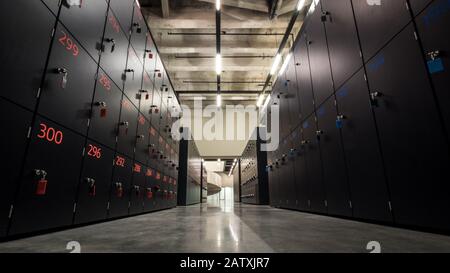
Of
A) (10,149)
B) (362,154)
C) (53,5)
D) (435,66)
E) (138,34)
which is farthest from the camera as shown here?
(138,34)

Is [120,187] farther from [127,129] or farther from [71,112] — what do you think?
[71,112]

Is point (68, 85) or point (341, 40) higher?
point (341, 40)

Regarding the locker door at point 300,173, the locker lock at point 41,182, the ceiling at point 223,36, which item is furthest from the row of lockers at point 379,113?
the ceiling at point 223,36

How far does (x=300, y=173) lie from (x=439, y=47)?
2.92m

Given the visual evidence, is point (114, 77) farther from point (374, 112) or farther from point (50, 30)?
point (374, 112)

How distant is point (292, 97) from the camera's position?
14.9 feet

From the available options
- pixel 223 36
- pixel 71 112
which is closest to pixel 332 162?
pixel 71 112

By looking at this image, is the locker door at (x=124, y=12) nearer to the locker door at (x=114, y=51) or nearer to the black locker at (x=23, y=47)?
the locker door at (x=114, y=51)

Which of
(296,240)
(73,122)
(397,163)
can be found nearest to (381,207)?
(397,163)

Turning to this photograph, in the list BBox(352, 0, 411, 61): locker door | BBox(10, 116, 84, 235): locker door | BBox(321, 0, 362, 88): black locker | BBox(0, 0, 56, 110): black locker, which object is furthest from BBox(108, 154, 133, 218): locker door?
BBox(352, 0, 411, 61): locker door

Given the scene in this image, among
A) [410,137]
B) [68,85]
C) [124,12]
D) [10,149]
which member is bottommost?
[10,149]

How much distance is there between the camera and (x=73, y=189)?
199cm

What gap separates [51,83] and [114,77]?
111cm

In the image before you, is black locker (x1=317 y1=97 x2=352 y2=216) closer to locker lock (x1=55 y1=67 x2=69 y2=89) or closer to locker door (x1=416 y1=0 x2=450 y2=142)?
locker door (x1=416 y1=0 x2=450 y2=142)
